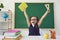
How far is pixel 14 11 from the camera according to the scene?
385 cm

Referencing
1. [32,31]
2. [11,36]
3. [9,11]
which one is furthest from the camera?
[9,11]

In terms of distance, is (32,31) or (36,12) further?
(36,12)

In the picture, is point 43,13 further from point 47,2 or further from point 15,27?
point 15,27

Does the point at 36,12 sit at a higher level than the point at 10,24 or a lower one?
higher

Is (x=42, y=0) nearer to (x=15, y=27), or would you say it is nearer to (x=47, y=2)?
(x=47, y=2)

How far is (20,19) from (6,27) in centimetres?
51

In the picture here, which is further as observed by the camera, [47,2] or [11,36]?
[47,2]

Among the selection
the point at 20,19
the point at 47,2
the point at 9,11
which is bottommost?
the point at 20,19

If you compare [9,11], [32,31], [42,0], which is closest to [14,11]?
[9,11]

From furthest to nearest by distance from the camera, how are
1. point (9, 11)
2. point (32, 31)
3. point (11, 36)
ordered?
point (9, 11)
point (32, 31)
point (11, 36)

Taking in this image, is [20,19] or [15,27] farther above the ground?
[20,19]

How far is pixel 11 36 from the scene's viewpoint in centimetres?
114

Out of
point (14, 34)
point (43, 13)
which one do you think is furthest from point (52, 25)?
point (14, 34)

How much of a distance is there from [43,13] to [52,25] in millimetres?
466
